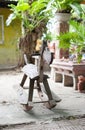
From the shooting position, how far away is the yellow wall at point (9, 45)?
9.59 m

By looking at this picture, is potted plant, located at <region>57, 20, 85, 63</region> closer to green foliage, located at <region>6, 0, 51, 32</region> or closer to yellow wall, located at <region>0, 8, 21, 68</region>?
green foliage, located at <region>6, 0, 51, 32</region>

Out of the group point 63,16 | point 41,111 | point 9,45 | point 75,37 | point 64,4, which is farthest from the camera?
point 9,45

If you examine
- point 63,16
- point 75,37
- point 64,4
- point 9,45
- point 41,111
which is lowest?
point 41,111

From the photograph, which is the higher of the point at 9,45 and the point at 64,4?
the point at 64,4

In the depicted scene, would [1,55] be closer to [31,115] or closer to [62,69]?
[62,69]

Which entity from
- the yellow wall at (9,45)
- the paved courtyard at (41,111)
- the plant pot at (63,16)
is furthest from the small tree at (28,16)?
the yellow wall at (9,45)

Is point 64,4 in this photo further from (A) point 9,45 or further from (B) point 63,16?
(A) point 9,45

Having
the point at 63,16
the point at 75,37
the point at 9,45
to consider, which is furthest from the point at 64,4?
the point at 9,45

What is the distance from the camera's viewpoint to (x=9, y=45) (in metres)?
9.73

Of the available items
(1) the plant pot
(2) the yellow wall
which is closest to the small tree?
Answer: (1) the plant pot

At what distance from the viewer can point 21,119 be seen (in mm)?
3611

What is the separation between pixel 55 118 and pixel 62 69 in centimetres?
274

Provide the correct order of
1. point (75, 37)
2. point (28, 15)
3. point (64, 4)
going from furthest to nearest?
point (28, 15) → point (64, 4) → point (75, 37)

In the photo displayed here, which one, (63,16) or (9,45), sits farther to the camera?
(9,45)
